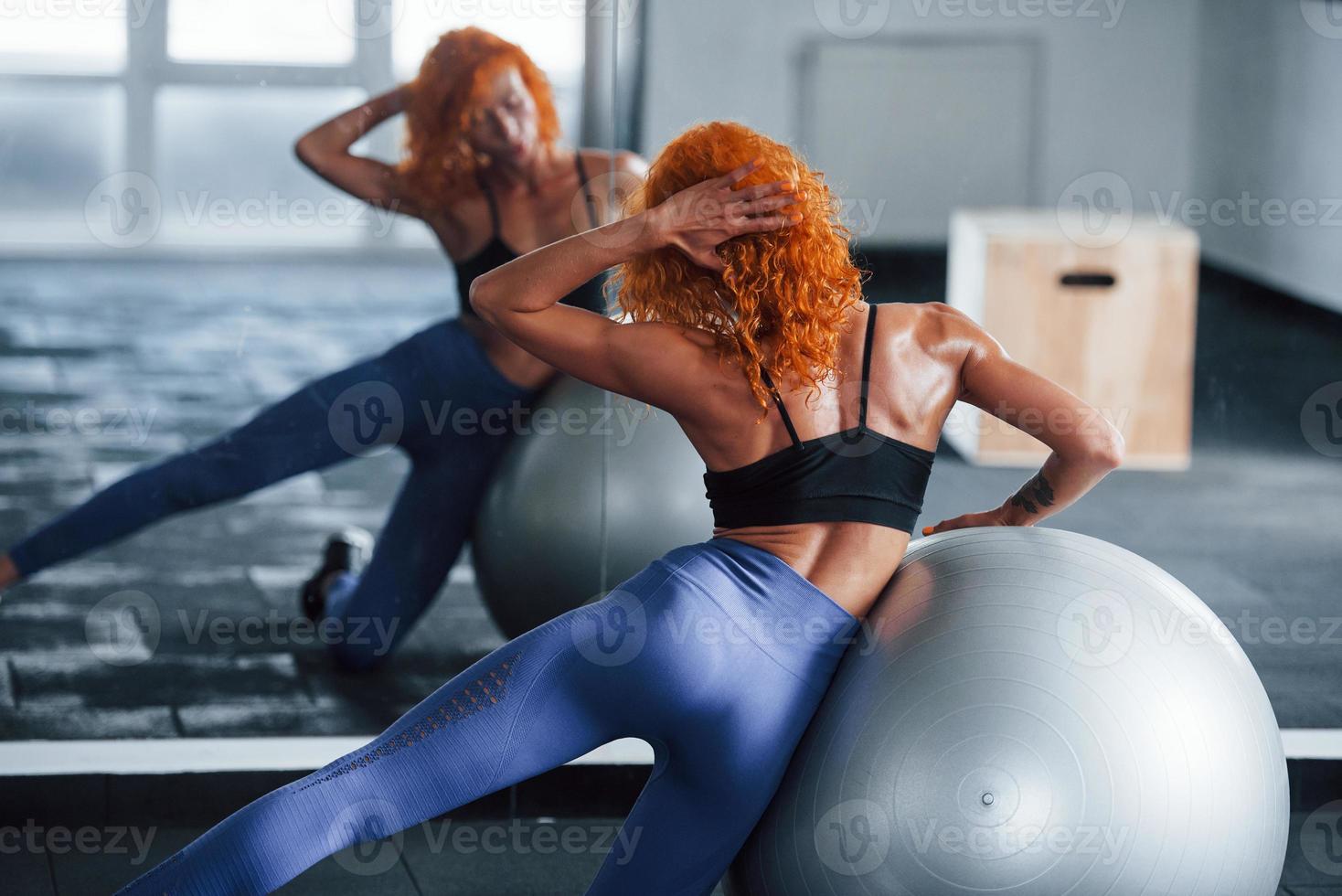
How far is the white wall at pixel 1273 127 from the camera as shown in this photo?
124 inches

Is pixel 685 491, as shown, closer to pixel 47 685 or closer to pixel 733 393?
pixel 733 393

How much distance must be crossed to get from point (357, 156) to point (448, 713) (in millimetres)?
1301

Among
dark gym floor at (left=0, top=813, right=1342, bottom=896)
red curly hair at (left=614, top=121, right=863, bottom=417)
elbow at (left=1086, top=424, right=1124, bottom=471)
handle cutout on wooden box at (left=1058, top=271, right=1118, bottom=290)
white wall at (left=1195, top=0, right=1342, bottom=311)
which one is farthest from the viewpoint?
handle cutout on wooden box at (left=1058, top=271, right=1118, bottom=290)

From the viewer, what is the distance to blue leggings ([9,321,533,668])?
2.77m

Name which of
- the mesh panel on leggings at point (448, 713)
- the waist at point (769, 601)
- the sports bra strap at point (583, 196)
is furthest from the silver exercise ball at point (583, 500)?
the mesh panel on leggings at point (448, 713)

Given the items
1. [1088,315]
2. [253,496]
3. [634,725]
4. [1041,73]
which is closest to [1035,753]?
[634,725]

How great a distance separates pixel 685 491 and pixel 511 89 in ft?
2.48

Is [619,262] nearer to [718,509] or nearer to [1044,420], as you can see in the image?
[718,509]

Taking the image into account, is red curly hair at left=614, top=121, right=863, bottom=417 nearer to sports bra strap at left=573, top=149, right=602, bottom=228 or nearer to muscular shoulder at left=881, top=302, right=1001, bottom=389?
muscular shoulder at left=881, top=302, right=1001, bottom=389

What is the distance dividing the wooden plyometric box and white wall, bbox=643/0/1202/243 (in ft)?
0.70

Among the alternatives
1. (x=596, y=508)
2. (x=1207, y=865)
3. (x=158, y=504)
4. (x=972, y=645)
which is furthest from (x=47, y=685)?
(x=1207, y=865)

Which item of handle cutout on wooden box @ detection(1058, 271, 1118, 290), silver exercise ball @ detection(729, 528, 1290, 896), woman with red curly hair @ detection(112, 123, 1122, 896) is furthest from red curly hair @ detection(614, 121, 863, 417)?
handle cutout on wooden box @ detection(1058, 271, 1118, 290)

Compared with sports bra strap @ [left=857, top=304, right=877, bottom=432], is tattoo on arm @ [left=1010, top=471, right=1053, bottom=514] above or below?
below

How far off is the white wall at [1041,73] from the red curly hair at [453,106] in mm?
196
